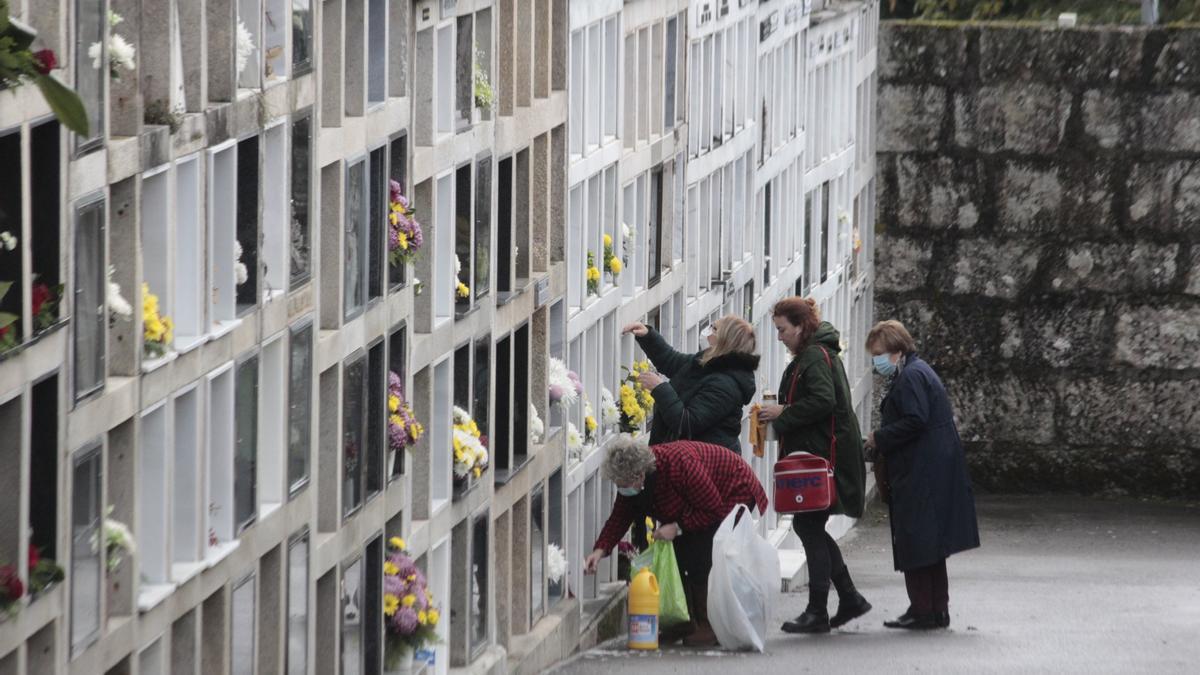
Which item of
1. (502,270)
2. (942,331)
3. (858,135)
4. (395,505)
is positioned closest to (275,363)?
(395,505)

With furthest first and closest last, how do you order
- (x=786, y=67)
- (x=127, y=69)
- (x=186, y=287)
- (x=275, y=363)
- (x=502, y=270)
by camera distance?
(x=786, y=67), (x=502, y=270), (x=275, y=363), (x=186, y=287), (x=127, y=69)

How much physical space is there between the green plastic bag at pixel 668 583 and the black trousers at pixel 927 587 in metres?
0.99

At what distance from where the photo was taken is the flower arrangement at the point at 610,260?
10820mm

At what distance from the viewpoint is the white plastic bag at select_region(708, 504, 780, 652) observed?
33.0ft

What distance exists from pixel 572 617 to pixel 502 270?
1.78m

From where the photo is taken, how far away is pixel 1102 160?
19.6m

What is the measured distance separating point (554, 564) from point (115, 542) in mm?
4709

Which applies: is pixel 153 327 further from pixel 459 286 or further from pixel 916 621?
pixel 916 621

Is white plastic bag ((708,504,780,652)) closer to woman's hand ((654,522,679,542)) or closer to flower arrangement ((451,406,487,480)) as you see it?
woman's hand ((654,522,679,542))

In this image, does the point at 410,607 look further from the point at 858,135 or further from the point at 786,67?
the point at 858,135

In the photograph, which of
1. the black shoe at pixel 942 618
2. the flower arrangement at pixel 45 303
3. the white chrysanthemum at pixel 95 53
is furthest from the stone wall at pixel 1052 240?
the flower arrangement at pixel 45 303

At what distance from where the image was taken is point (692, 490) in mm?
10156

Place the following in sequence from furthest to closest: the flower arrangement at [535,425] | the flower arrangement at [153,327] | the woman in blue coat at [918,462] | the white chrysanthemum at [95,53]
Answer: the woman in blue coat at [918,462]
the flower arrangement at [535,425]
the flower arrangement at [153,327]
the white chrysanthemum at [95,53]

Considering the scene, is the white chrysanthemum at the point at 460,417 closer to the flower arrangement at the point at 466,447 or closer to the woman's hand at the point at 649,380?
the flower arrangement at the point at 466,447
